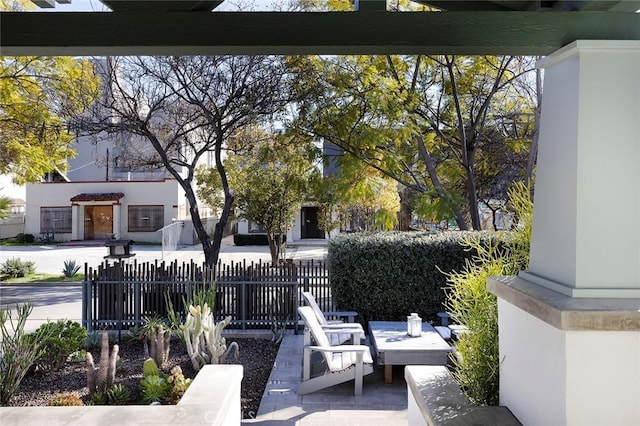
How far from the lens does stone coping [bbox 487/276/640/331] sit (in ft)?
6.63

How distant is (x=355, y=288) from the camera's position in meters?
8.16

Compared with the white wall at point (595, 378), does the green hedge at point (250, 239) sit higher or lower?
lower

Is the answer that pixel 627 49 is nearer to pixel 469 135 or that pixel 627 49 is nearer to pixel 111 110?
pixel 469 135

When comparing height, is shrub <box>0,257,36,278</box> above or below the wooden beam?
below

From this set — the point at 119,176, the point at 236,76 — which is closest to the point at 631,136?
the point at 236,76

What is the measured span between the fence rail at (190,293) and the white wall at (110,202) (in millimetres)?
19953

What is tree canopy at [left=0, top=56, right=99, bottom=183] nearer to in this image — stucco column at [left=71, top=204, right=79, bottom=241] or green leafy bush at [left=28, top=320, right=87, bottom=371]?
green leafy bush at [left=28, top=320, right=87, bottom=371]

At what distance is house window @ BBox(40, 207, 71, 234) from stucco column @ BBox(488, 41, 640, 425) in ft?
102

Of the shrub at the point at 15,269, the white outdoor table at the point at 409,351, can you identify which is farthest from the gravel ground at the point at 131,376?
the shrub at the point at 15,269

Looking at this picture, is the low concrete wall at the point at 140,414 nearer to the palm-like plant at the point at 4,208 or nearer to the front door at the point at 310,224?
the palm-like plant at the point at 4,208

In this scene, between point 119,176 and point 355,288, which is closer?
point 355,288

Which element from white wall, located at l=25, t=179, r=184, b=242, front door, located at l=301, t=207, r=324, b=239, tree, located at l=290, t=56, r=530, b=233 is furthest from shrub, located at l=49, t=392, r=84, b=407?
front door, located at l=301, t=207, r=324, b=239

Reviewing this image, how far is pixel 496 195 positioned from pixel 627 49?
13.6 metres

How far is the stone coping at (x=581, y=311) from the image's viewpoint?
6.63 feet
